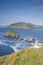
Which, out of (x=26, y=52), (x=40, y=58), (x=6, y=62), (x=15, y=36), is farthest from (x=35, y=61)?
(x=15, y=36)

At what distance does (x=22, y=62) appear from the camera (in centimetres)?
867

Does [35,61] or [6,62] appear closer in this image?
[35,61]

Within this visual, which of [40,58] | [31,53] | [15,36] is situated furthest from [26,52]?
[15,36]

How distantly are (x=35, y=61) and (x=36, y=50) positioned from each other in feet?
3.76

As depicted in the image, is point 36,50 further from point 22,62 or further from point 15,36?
point 15,36

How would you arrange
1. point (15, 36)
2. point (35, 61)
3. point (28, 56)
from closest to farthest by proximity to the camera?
point (35, 61)
point (28, 56)
point (15, 36)

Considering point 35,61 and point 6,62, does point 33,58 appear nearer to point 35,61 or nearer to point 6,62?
point 35,61

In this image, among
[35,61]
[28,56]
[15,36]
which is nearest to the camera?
[35,61]

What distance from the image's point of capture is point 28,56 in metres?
9.10

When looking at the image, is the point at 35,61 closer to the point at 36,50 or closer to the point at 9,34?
the point at 36,50

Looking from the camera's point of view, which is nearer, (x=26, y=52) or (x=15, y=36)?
(x=26, y=52)

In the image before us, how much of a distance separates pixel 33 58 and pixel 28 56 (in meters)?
0.29

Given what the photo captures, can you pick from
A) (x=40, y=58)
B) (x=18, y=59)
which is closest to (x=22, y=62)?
(x=18, y=59)

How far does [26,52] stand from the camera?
947 cm
